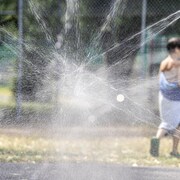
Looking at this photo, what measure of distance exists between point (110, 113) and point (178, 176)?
2.14 metres

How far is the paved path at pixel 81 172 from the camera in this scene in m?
6.59

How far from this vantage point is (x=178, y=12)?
10.2 m

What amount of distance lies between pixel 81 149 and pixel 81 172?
1504 millimetres

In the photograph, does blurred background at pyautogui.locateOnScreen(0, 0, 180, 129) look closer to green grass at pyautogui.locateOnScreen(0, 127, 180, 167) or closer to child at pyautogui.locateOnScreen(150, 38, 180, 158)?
green grass at pyautogui.locateOnScreen(0, 127, 180, 167)

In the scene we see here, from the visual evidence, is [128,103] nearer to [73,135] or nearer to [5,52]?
[73,135]

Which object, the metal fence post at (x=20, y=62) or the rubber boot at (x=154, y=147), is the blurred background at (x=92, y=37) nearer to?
the metal fence post at (x=20, y=62)

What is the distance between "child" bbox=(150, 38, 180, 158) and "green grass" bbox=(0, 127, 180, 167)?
0.21 meters

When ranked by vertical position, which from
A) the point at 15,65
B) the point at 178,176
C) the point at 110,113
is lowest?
the point at 178,176

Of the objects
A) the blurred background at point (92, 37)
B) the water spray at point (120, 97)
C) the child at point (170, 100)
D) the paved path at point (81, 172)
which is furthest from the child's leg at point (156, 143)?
the blurred background at point (92, 37)

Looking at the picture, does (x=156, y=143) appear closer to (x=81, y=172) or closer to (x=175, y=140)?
(x=175, y=140)

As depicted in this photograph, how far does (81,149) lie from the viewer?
27.4ft

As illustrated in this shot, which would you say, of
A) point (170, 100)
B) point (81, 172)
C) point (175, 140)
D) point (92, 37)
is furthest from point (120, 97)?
point (92, 37)

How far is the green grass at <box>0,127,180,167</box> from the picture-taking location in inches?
306

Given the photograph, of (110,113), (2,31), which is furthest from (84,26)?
(110,113)
